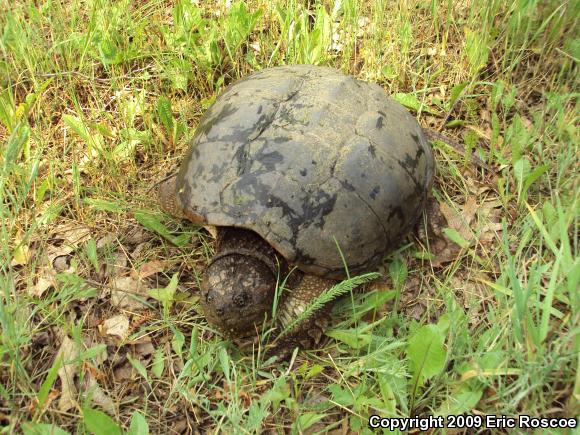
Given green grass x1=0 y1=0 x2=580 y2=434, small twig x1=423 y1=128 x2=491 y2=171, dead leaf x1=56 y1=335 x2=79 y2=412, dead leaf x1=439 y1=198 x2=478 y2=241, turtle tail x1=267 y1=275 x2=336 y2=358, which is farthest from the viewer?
small twig x1=423 y1=128 x2=491 y2=171

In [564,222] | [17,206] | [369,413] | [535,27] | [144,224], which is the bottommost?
[369,413]

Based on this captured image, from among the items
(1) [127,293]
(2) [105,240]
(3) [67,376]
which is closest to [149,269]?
(1) [127,293]

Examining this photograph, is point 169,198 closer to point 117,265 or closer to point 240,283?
point 117,265

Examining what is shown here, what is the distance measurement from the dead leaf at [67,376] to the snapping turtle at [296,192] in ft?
2.00

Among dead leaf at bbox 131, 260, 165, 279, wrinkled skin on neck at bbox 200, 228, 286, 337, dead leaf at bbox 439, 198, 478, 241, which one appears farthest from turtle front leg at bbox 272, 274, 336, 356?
dead leaf at bbox 439, 198, 478, 241

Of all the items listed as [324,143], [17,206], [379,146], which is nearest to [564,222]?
[379,146]

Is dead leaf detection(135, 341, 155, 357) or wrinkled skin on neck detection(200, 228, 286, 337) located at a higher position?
wrinkled skin on neck detection(200, 228, 286, 337)

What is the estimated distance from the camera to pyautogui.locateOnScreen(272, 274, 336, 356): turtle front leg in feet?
7.37

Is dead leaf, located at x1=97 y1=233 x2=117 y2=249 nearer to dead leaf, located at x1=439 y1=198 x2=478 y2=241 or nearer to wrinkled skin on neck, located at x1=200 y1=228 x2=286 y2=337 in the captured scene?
wrinkled skin on neck, located at x1=200 y1=228 x2=286 y2=337

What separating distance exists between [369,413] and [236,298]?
28.3 inches

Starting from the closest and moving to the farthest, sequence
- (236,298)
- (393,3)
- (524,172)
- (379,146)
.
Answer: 1. (236,298)
2. (379,146)
3. (524,172)
4. (393,3)

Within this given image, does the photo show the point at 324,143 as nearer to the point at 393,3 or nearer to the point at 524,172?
the point at 524,172

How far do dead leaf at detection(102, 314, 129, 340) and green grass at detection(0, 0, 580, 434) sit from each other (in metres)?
0.02

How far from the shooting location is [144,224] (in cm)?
258
